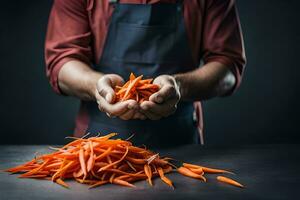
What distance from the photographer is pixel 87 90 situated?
2197 mm

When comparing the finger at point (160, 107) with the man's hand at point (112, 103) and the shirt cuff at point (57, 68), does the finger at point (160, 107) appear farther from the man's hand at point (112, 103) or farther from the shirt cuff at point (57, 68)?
the shirt cuff at point (57, 68)

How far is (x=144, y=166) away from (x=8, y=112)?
1561mm

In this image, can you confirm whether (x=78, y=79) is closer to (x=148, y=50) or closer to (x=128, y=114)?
(x=148, y=50)

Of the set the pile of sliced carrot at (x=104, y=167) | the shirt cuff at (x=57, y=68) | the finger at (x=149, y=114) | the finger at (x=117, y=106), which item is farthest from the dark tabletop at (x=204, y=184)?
the shirt cuff at (x=57, y=68)

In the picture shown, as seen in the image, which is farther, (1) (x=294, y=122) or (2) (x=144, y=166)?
(1) (x=294, y=122)

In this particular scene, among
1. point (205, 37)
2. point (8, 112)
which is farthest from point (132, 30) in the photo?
point (8, 112)

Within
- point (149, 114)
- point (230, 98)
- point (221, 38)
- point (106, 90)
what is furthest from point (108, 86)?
point (230, 98)

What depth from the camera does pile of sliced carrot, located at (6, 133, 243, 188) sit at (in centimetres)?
164

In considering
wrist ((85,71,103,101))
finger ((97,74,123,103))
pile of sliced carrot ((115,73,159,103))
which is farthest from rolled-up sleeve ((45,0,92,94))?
pile of sliced carrot ((115,73,159,103))

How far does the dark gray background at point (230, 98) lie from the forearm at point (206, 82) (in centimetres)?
80

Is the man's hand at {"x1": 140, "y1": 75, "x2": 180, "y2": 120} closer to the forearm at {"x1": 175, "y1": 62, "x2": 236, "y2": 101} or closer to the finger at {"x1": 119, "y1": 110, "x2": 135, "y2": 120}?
the finger at {"x1": 119, "y1": 110, "x2": 135, "y2": 120}

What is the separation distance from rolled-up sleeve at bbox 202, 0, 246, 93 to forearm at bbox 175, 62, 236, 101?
0.14ft

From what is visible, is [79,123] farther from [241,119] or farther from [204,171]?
[241,119]

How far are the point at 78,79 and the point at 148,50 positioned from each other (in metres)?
0.30
